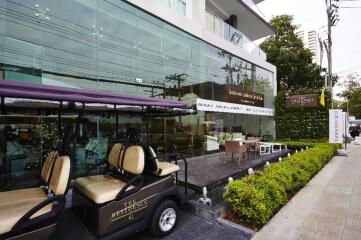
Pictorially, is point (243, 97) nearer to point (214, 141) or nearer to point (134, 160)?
point (214, 141)

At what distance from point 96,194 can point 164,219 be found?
1212 millimetres

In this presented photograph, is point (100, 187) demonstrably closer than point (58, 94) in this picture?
No

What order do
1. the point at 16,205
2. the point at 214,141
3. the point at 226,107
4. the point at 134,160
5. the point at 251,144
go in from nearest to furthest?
1. the point at 16,205
2. the point at 134,160
3. the point at 251,144
4. the point at 214,141
5. the point at 226,107

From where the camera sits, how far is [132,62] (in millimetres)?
7434

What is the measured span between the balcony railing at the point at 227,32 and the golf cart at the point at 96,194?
29.2 feet

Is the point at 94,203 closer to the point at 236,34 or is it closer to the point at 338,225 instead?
the point at 338,225

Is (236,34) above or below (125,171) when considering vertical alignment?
above

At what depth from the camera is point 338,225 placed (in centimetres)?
363

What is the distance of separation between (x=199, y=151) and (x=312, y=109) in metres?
10.8

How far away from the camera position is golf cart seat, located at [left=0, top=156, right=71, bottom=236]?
2.23 metres

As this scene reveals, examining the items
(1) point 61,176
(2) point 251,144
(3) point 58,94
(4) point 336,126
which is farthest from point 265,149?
(3) point 58,94

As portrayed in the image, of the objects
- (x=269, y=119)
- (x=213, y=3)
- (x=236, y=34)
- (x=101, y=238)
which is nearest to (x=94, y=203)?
(x=101, y=238)

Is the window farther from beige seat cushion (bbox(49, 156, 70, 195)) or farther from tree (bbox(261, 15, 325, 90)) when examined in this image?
tree (bbox(261, 15, 325, 90))

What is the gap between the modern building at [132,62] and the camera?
523cm
